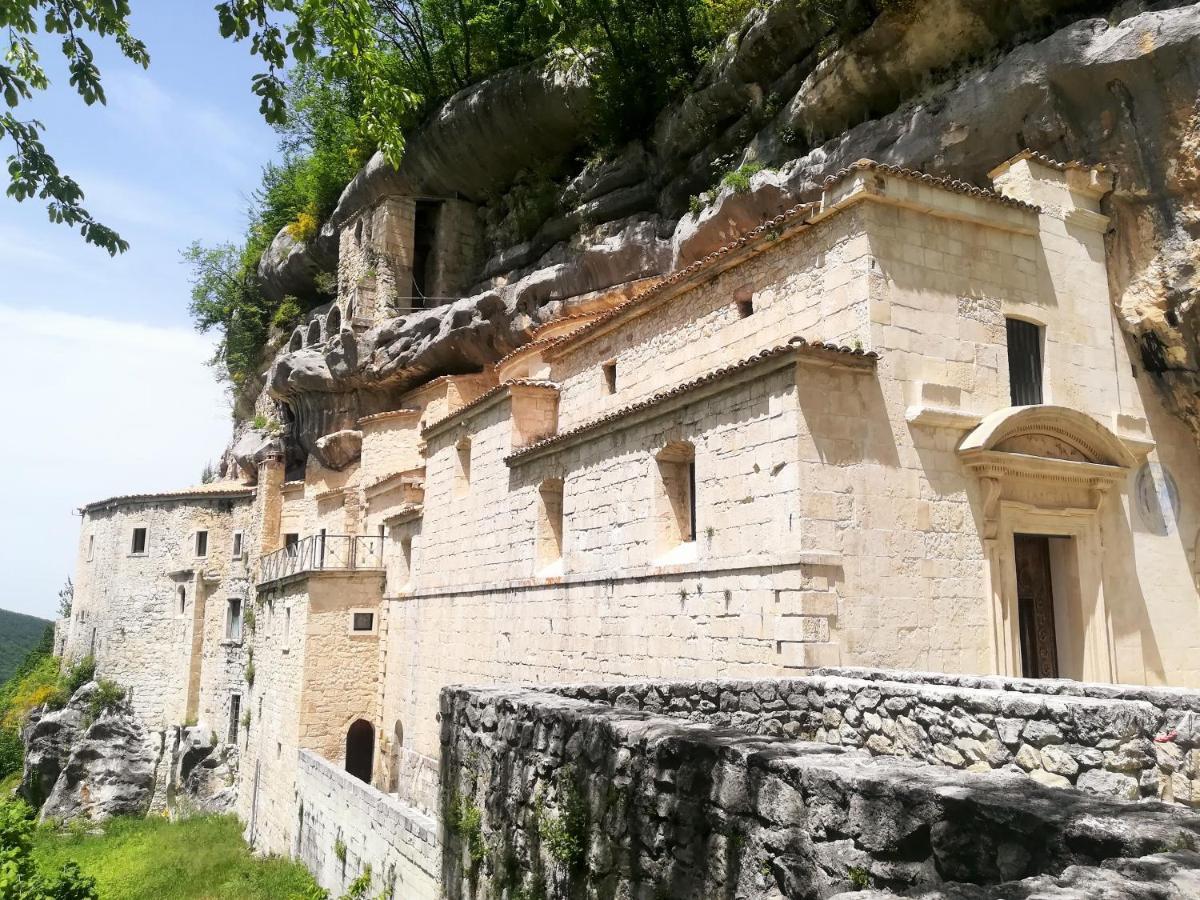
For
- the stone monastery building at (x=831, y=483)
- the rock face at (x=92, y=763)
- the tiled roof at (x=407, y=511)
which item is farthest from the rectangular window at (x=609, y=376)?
the rock face at (x=92, y=763)

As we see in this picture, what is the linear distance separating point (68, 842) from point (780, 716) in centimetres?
2730

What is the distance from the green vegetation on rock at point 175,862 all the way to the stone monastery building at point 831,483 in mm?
847

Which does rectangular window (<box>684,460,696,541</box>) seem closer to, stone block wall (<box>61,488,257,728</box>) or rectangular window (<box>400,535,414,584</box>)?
rectangular window (<box>400,535,414,584</box>)

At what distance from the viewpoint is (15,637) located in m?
106

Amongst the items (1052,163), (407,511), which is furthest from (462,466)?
(1052,163)

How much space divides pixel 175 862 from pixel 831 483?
18.3 m

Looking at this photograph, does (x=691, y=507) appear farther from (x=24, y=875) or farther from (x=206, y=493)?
(x=206, y=493)

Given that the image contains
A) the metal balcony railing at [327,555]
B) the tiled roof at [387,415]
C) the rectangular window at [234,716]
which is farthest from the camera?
the rectangular window at [234,716]

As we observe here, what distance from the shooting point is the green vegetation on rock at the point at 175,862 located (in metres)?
16.7

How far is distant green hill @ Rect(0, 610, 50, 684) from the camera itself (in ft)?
275

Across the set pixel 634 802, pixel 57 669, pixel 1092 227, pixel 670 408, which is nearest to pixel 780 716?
pixel 634 802

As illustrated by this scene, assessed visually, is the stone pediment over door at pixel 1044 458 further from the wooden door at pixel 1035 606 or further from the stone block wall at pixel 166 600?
the stone block wall at pixel 166 600

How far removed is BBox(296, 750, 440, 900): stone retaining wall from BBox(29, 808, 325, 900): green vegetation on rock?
1.66 ft

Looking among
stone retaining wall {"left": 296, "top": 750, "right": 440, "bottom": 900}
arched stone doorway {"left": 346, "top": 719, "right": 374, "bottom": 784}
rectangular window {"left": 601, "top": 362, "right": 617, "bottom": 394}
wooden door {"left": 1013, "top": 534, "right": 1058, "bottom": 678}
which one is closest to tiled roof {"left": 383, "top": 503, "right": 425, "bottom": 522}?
arched stone doorway {"left": 346, "top": 719, "right": 374, "bottom": 784}
